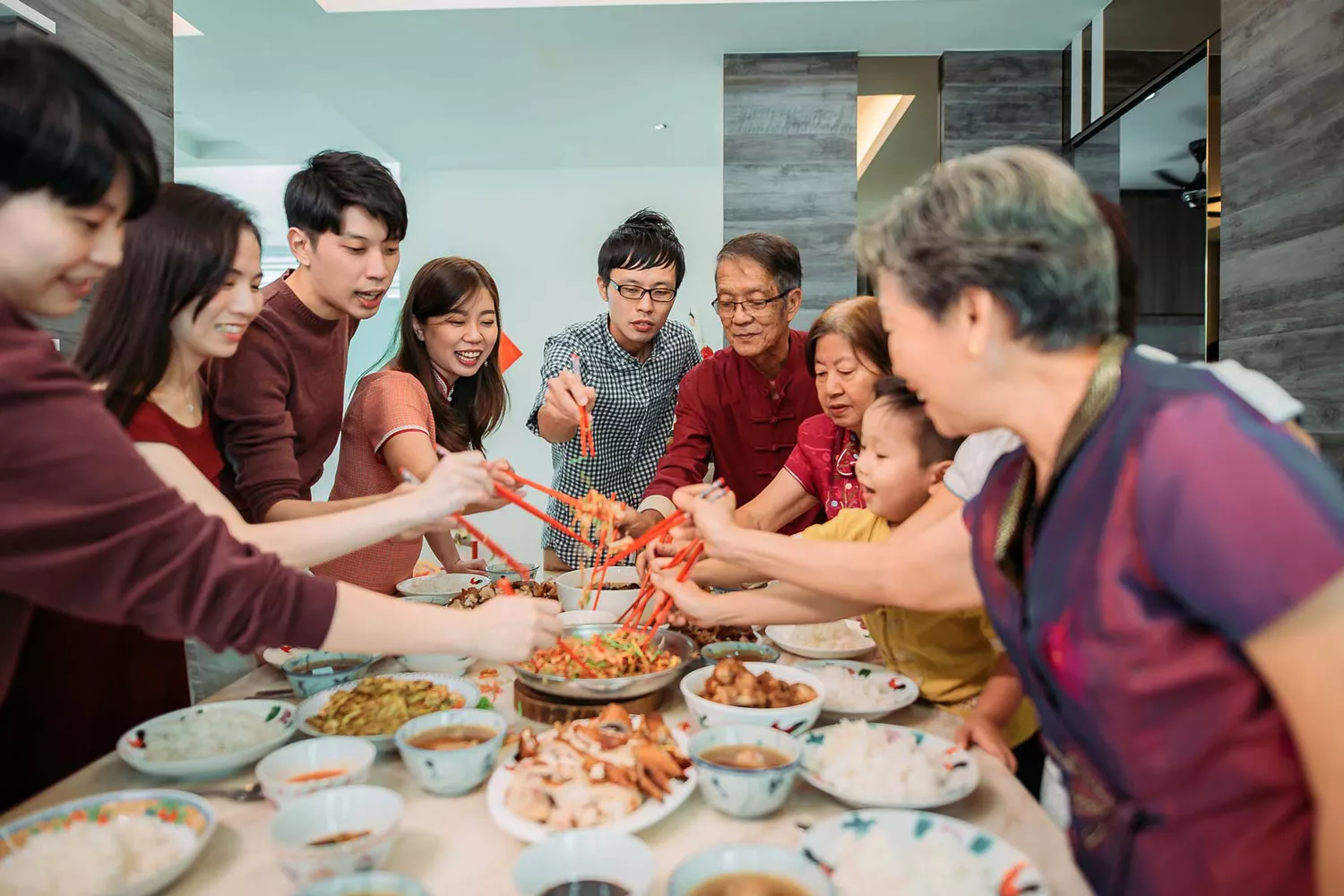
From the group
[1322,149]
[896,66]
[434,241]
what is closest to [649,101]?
[896,66]

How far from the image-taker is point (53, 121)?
3.31ft

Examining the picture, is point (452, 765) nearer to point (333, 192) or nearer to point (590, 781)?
point (590, 781)

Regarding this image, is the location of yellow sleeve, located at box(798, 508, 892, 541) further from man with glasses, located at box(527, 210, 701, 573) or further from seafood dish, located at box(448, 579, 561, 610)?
man with glasses, located at box(527, 210, 701, 573)

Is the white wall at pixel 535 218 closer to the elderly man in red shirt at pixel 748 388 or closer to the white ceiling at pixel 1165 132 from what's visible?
the white ceiling at pixel 1165 132

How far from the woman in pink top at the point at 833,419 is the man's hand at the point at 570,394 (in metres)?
0.63

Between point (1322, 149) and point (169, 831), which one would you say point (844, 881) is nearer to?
point (169, 831)

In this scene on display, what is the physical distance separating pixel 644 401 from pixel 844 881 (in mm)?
2800

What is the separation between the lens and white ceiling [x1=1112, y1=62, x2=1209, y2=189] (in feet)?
13.8

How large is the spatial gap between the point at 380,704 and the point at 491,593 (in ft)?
2.53

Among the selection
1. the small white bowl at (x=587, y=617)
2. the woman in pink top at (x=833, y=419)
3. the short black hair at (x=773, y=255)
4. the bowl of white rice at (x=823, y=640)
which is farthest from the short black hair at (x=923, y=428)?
the short black hair at (x=773, y=255)

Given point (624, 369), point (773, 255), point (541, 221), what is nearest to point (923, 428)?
point (773, 255)

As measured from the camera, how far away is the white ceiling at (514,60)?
500cm

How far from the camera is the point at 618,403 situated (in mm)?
3684

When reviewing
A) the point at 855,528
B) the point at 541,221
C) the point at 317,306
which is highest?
the point at 541,221
